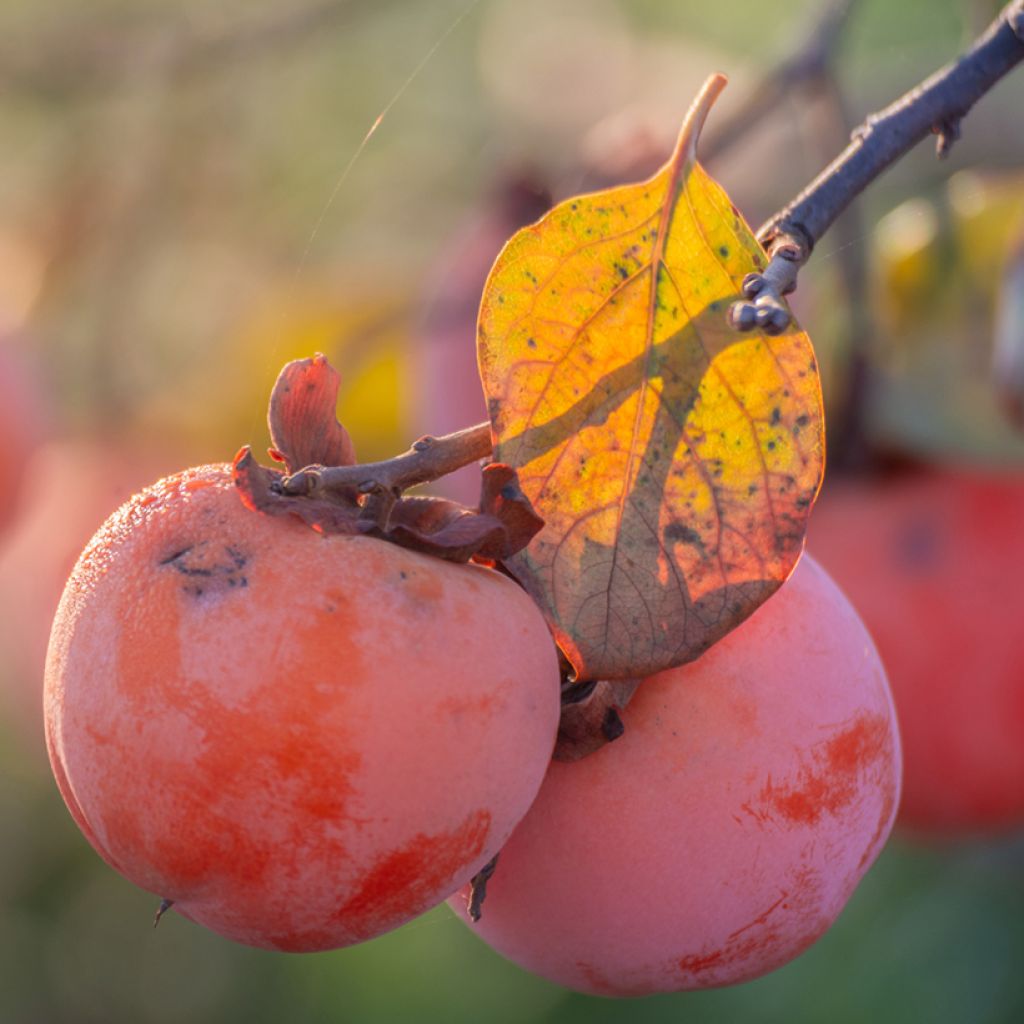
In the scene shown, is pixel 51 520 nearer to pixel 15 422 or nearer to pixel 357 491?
pixel 15 422

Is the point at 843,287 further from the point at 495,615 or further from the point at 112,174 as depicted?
the point at 112,174

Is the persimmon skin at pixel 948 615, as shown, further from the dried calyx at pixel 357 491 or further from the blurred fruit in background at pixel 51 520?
the blurred fruit in background at pixel 51 520

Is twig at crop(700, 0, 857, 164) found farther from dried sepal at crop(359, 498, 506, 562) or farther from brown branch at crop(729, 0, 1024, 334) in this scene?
dried sepal at crop(359, 498, 506, 562)

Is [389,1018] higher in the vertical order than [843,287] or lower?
lower

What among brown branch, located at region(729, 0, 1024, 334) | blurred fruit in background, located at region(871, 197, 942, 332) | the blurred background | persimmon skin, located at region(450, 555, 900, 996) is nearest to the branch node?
brown branch, located at region(729, 0, 1024, 334)

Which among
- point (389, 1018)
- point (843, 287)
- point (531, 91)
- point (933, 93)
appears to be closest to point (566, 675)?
point (933, 93)

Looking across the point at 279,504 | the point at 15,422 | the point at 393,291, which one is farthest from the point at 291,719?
the point at 393,291
